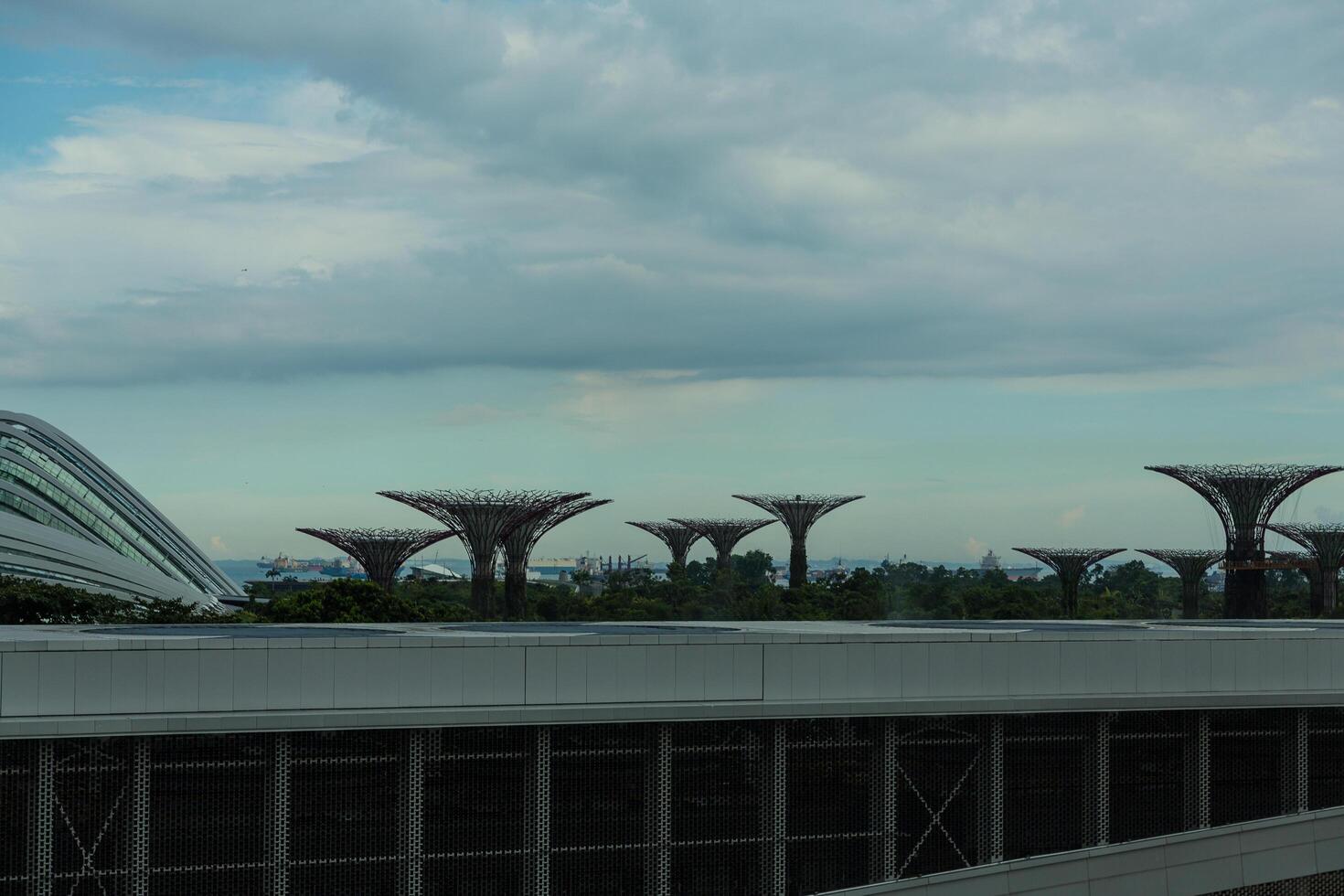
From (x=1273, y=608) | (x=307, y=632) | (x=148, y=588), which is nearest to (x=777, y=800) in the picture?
(x=307, y=632)

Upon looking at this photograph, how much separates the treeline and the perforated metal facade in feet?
95.2

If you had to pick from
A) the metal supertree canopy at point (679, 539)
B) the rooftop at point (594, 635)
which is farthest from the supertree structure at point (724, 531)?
the rooftop at point (594, 635)

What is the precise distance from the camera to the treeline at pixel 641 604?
1993 inches

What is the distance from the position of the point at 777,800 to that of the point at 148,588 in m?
66.8

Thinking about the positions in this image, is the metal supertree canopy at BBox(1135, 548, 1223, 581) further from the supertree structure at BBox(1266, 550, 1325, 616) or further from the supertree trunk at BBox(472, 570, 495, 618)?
the supertree trunk at BBox(472, 570, 495, 618)

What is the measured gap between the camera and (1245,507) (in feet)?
233

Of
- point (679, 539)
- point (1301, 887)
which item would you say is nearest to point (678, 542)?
point (679, 539)

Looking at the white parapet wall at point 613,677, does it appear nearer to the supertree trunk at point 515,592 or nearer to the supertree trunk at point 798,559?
the supertree trunk at point 515,592

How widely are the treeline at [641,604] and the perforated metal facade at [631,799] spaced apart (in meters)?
29.0

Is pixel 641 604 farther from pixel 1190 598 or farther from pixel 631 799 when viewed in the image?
pixel 631 799

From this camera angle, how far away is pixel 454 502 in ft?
229

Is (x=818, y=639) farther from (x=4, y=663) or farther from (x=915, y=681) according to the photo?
(x=4, y=663)

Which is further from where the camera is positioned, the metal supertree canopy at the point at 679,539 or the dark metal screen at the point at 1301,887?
the metal supertree canopy at the point at 679,539

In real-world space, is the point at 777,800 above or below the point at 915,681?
below
